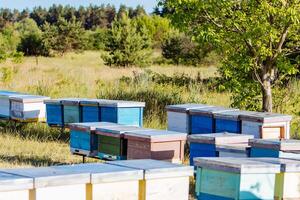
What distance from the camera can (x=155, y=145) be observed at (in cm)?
778

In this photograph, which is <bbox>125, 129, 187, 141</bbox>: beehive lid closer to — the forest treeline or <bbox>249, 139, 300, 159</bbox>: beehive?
<bbox>249, 139, 300, 159</bbox>: beehive

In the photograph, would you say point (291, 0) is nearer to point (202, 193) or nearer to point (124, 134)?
point (124, 134)

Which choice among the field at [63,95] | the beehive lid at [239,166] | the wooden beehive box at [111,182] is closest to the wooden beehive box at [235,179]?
the beehive lid at [239,166]

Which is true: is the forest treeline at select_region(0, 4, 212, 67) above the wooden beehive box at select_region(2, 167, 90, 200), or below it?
above

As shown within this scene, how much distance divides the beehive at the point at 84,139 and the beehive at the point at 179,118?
1450 mm

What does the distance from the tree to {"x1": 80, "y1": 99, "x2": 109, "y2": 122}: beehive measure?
6.86 ft

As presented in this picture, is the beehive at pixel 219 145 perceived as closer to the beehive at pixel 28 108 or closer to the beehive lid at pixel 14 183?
the beehive lid at pixel 14 183

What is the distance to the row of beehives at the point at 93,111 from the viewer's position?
34.4 ft

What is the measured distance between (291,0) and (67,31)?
3635 centimetres

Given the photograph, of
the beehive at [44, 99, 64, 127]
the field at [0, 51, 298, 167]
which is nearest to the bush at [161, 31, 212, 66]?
the field at [0, 51, 298, 167]

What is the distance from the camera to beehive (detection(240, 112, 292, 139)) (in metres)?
8.84

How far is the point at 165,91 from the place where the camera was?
50.9ft

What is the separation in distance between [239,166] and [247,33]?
5286 mm

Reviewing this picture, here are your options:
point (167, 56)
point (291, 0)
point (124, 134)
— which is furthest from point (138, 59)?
point (124, 134)
